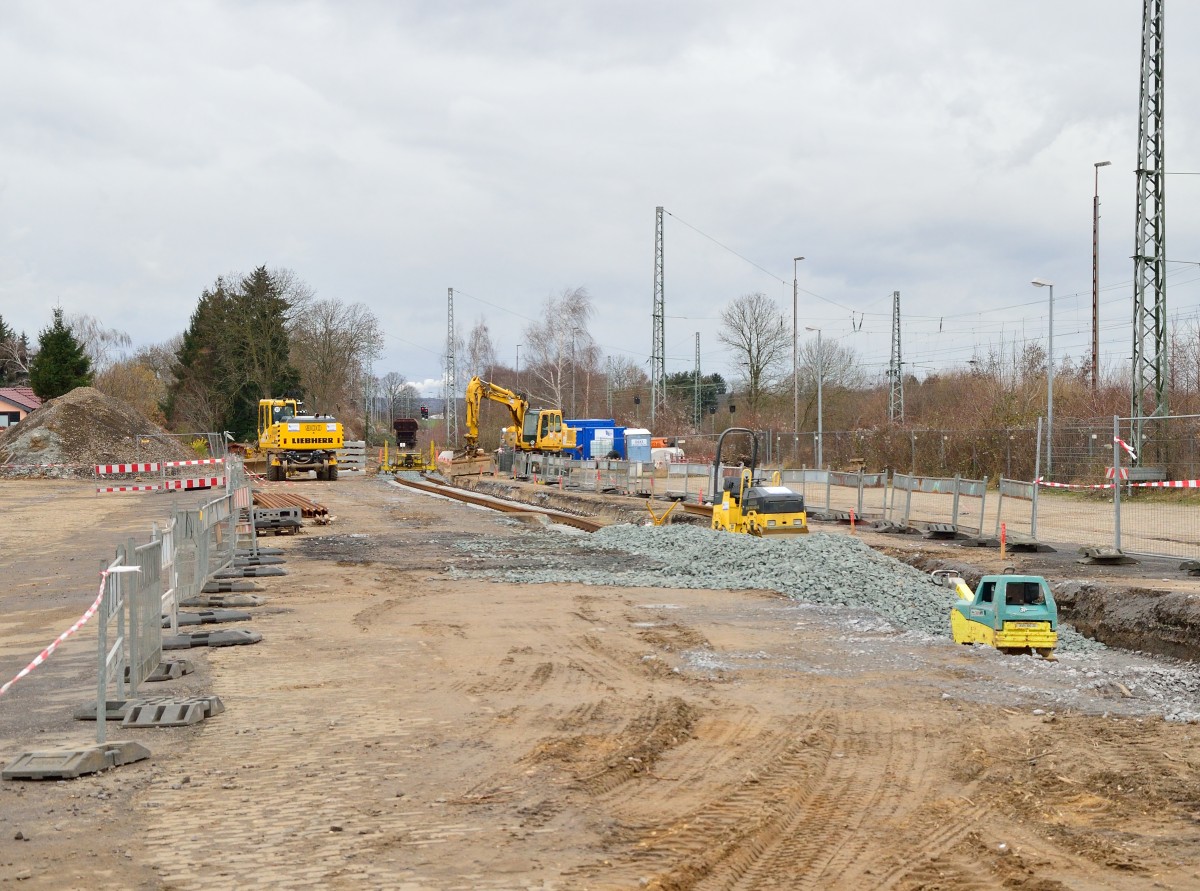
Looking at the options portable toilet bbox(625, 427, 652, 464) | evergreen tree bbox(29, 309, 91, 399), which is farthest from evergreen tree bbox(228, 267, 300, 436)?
portable toilet bbox(625, 427, 652, 464)

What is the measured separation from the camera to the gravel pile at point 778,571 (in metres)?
15.3

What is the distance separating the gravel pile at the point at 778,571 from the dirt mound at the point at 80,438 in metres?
34.1

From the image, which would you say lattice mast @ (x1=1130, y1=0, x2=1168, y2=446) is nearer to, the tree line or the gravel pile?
the gravel pile

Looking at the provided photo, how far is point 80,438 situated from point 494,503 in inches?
967

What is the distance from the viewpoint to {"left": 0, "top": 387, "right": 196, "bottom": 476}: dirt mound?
49.8 m

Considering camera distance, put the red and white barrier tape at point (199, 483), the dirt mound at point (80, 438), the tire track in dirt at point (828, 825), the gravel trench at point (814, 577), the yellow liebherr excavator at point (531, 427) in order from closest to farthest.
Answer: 1. the tire track in dirt at point (828, 825)
2. the gravel trench at point (814, 577)
3. the red and white barrier tape at point (199, 483)
4. the dirt mound at point (80, 438)
5. the yellow liebherr excavator at point (531, 427)

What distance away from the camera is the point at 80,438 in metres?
51.3

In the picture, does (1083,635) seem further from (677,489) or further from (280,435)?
(280,435)

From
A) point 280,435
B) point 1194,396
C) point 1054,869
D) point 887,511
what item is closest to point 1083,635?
point 1054,869

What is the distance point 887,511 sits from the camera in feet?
89.0

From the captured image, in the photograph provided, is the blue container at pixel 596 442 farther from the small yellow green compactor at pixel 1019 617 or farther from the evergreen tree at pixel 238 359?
the small yellow green compactor at pixel 1019 617

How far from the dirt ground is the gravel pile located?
6.41 feet

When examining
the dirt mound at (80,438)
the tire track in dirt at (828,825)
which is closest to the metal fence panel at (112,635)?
the tire track in dirt at (828,825)

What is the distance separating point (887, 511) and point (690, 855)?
72.9ft
